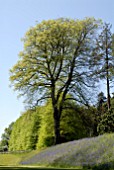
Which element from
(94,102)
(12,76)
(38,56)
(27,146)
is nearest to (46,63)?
(38,56)

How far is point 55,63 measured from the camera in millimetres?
34562

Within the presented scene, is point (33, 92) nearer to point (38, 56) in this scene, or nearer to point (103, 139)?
point (38, 56)

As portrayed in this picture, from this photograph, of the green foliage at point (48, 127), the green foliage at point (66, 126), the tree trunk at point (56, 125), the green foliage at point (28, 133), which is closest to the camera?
the tree trunk at point (56, 125)

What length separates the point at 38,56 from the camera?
34.7m

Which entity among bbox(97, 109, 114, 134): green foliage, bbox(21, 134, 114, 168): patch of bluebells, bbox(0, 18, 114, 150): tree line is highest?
bbox(0, 18, 114, 150): tree line

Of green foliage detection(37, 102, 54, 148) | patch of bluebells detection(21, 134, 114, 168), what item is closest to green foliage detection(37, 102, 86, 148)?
green foliage detection(37, 102, 54, 148)

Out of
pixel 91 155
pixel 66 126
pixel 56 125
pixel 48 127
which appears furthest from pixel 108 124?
pixel 48 127

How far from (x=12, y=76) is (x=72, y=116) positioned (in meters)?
7.29

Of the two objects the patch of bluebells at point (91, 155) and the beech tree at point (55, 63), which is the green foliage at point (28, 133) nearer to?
the beech tree at point (55, 63)

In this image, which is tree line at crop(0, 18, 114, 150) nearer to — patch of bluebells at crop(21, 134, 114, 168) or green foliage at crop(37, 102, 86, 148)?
green foliage at crop(37, 102, 86, 148)

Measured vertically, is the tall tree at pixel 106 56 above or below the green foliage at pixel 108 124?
above

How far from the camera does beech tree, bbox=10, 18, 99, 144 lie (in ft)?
113

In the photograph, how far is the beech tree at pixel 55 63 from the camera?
3444 cm

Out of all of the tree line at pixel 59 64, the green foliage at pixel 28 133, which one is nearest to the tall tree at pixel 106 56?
the tree line at pixel 59 64
